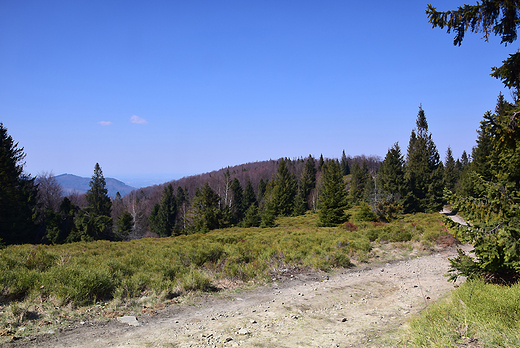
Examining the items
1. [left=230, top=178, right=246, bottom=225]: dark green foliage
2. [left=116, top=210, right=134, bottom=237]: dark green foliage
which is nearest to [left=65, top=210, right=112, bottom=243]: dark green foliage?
[left=116, top=210, right=134, bottom=237]: dark green foliage

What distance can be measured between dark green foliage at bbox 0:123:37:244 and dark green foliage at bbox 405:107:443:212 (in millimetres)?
45976

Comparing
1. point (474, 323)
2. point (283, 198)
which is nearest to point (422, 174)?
point (283, 198)

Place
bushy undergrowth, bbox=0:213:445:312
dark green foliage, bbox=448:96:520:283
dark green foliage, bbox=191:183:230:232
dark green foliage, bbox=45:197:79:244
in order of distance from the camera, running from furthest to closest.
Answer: dark green foliage, bbox=191:183:230:232 → dark green foliage, bbox=45:197:79:244 → bushy undergrowth, bbox=0:213:445:312 → dark green foliage, bbox=448:96:520:283

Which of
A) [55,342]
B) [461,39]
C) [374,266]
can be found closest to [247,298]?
[55,342]

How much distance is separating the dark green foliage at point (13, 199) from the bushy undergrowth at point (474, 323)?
37104 mm

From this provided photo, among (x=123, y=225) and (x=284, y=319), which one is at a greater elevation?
(x=284, y=319)

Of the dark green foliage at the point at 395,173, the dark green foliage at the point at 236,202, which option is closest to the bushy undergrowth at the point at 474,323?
the dark green foliage at the point at 395,173

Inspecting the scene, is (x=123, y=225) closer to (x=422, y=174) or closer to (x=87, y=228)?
(x=87, y=228)

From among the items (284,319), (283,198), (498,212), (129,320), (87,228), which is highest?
(498,212)

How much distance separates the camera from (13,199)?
30297mm

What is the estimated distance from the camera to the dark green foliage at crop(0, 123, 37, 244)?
2970 cm

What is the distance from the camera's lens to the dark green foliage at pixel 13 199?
2970cm

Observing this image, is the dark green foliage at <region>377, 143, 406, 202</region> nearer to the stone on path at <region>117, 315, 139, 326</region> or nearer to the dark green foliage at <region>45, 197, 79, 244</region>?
the stone on path at <region>117, 315, 139, 326</region>

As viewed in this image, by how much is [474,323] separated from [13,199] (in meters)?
39.7
